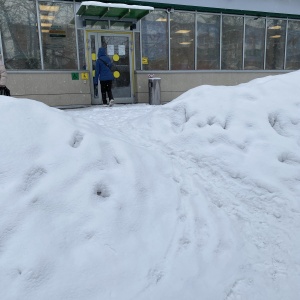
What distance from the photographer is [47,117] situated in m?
3.42

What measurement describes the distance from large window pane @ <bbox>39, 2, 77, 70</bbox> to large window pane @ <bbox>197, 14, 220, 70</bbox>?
195 inches

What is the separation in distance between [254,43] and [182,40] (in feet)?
11.2

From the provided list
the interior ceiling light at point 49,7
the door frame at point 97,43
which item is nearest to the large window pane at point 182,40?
the door frame at point 97,43

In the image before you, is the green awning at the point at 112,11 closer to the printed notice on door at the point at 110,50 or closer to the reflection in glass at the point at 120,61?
the reflection in glass at the point at 120,61

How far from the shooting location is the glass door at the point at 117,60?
37.3ft

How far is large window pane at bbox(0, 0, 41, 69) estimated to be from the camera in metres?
10.0

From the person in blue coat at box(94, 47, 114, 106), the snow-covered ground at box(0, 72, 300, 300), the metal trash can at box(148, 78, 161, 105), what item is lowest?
the snow-covered ground at box(0, 72, 300, 300)

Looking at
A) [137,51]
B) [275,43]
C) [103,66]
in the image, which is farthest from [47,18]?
[275,43]

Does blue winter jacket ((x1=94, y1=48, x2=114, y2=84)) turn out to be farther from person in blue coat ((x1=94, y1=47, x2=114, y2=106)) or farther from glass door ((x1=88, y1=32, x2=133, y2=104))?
glass door ((x1=88, y1=32, x2=133, y2=104))

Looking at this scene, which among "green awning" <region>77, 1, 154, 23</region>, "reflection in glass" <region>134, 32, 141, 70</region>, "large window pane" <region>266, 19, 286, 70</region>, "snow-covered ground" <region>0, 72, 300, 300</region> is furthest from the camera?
"large window pane" <region>266, 19, 286, 70</region>

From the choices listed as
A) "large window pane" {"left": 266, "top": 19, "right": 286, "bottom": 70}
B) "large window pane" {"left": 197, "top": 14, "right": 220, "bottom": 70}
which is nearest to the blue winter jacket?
"large window pane" {"left": 197, "top": 14, "right": 220, "bottom": 70}

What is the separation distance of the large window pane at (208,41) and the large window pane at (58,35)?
496 cm

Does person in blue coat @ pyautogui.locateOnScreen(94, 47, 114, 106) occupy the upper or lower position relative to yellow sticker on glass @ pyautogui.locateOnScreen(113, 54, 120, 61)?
lower

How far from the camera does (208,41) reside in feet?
42.4
